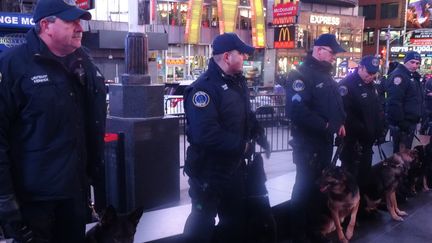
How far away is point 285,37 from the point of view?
23359 millimetres

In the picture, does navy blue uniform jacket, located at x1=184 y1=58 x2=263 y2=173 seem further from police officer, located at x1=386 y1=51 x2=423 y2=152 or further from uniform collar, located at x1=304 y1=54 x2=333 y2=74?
police officer, located at x1=386 y1=51 x2=423 y2=152

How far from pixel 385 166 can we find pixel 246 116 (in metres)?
2.89


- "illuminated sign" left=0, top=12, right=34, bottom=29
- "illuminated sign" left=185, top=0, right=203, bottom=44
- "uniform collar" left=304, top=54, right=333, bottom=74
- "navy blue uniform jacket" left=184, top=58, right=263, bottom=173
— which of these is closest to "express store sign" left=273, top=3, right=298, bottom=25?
"illuminated sign" left=185, top=0, right=203, bottom=44

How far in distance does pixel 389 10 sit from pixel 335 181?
7065 cm

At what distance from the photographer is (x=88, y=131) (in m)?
2.79

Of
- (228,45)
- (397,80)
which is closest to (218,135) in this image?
(228,45)

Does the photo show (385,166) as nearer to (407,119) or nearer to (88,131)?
(407,119)

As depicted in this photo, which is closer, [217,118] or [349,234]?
[217,118]

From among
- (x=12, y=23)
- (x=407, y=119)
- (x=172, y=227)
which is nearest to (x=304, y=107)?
(x=172, y=227)

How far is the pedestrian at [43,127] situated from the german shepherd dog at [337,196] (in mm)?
2644

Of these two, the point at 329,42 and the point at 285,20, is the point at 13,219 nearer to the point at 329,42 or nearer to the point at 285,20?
the point at 329,42

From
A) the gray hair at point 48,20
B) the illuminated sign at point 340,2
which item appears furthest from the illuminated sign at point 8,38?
the illuminated sign at point 340,2

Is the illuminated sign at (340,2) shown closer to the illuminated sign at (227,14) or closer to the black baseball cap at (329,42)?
the illuminated sign at (227,14)

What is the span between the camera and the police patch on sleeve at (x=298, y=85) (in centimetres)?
428
